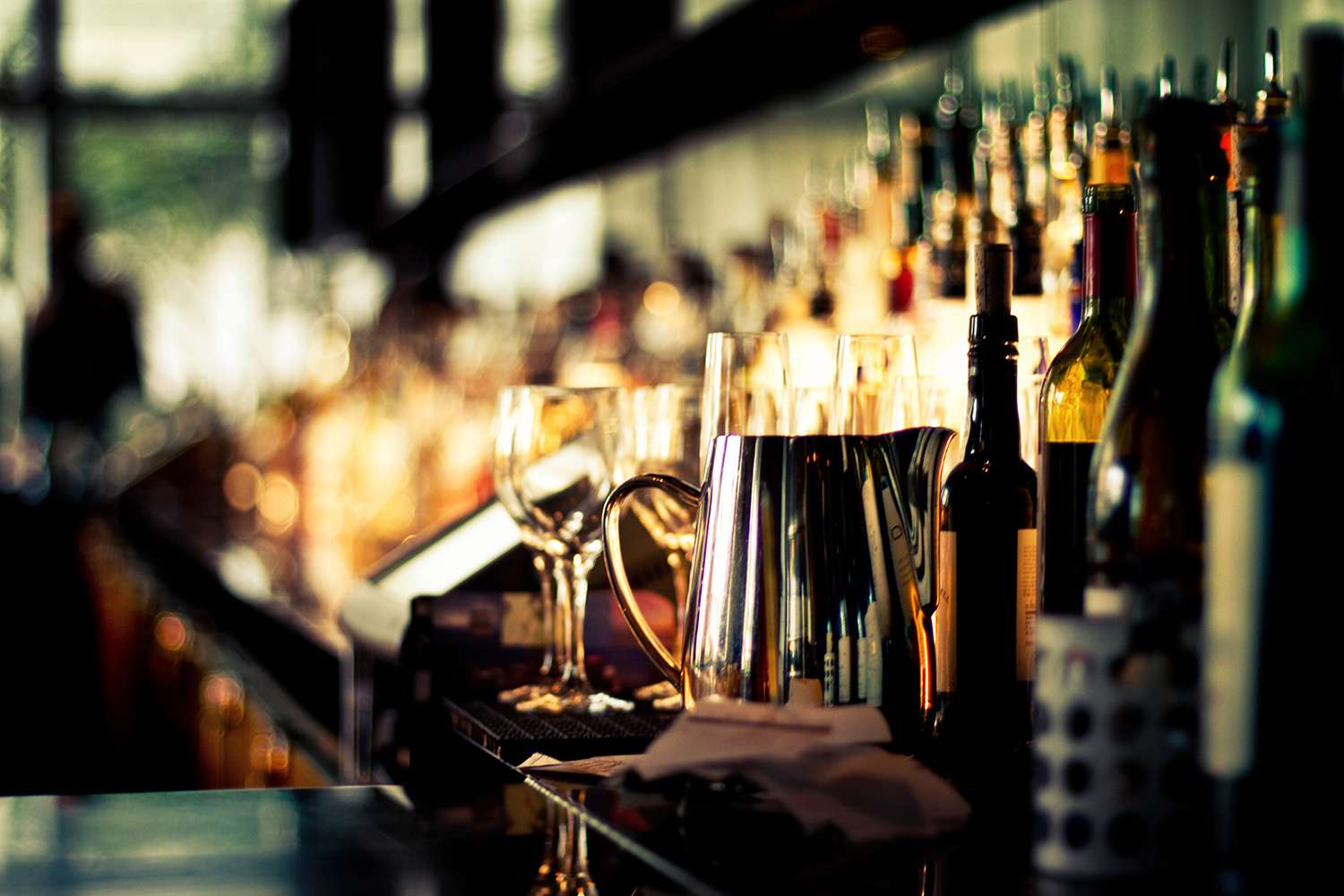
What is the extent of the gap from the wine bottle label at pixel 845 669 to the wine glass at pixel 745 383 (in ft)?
0.61

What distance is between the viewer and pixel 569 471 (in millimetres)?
1129

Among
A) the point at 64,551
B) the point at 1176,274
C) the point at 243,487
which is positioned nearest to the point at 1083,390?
the point at 1176,274

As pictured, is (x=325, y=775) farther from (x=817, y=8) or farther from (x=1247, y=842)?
(x=1247, y=842)

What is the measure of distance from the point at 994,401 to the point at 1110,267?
9cm

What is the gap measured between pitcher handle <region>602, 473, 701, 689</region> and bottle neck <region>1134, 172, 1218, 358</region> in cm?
28

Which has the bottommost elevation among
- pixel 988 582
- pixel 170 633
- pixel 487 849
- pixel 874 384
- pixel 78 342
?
pixel 170 633

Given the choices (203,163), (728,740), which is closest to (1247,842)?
(728,740)

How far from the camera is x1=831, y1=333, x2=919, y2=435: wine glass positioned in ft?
3.12

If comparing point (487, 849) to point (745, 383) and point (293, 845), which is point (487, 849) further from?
point (745, 383)

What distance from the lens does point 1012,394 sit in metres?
0.92

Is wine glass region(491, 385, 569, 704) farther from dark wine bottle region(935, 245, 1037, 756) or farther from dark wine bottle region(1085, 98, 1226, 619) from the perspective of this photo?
dark wine bottle region(1085, 98, 1226, 619)

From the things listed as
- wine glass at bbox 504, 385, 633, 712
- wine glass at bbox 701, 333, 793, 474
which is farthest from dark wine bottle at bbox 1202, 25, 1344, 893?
wine glass at bbox 504, 385, 633, 712

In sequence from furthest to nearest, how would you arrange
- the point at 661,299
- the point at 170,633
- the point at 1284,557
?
the point at 170,633, the point at 661,299, the point at 1284,557

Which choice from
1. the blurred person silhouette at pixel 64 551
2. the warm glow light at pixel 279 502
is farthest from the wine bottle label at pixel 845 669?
the blurred person silhouette at pixel 64 551
